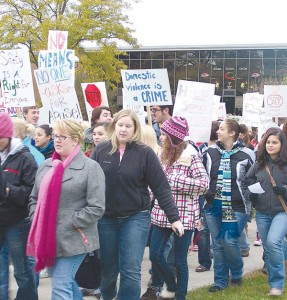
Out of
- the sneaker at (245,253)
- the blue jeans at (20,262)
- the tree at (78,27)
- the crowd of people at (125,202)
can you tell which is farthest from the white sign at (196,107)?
the tree at (78,27)

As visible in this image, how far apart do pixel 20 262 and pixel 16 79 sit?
441 centimetres

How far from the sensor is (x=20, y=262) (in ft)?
17.5

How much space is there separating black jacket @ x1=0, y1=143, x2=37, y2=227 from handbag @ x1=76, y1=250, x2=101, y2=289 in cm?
65

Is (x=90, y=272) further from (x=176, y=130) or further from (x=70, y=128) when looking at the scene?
(x=176, y=130)

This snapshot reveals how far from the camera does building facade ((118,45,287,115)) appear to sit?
57.4m

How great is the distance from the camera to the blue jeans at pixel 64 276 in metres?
4.68

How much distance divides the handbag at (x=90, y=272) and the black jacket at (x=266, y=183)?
2.03 meters

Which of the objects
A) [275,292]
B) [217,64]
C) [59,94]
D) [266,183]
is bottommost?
[275,292]

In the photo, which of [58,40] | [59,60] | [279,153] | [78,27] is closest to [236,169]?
[279,153]

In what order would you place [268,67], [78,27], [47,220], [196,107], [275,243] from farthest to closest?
[268,67] < [78,27] < [196,107] < [275,243] < [47,220]

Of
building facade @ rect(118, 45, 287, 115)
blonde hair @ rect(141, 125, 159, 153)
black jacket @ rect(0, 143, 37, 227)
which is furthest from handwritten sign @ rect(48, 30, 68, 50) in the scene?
building facade @ rect(118, 45, 287, 115)

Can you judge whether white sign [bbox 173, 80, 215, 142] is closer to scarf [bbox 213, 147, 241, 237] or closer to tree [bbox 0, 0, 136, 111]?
scarf [bbox 213, 147, 241, 237]

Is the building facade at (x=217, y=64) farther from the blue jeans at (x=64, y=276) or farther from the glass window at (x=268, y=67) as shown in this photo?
the blue jeans at (x=64, y=276)

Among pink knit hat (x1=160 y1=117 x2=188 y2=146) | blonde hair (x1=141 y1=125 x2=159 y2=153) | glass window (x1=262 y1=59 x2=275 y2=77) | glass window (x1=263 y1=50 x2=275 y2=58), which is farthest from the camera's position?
glass window (x1=263 y1=50 x2=275 y2=58)
